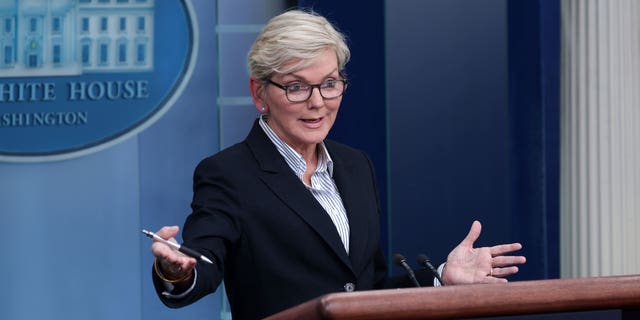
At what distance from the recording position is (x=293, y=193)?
2.84 m

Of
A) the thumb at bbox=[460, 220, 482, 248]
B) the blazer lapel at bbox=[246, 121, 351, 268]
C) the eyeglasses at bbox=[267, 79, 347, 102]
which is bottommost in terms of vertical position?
the thumb at bbox=[460, 220, 482, 248]

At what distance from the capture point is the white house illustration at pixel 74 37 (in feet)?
15.1

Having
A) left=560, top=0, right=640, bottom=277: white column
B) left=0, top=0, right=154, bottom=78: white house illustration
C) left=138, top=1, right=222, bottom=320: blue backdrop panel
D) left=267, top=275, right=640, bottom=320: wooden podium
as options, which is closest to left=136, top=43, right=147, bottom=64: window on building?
left=0, top=0, right=154, bottom=78: white house illustration

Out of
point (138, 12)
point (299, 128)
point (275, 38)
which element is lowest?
point (299, 128)

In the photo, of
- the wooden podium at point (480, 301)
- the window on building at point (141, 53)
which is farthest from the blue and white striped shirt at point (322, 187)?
the window on building at point (141, 53)

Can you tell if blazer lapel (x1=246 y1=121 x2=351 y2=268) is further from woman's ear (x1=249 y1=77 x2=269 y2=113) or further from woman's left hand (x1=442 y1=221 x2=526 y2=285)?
woman's left hand (x1=442 y1=221 x2=526 y2=285)

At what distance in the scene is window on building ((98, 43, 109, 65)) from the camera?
4684 millimetres

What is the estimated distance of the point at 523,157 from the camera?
16.3 feet

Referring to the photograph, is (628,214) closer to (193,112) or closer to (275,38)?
(193,112)

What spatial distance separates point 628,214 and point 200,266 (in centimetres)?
283

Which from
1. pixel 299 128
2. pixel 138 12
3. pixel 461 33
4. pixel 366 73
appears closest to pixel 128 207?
pixel 138 12

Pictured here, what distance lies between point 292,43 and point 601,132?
2.39 m

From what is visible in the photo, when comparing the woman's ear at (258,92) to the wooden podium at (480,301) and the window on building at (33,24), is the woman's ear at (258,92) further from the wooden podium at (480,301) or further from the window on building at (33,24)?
the window on building at (33,24)

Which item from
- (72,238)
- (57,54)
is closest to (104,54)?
(57,54)
